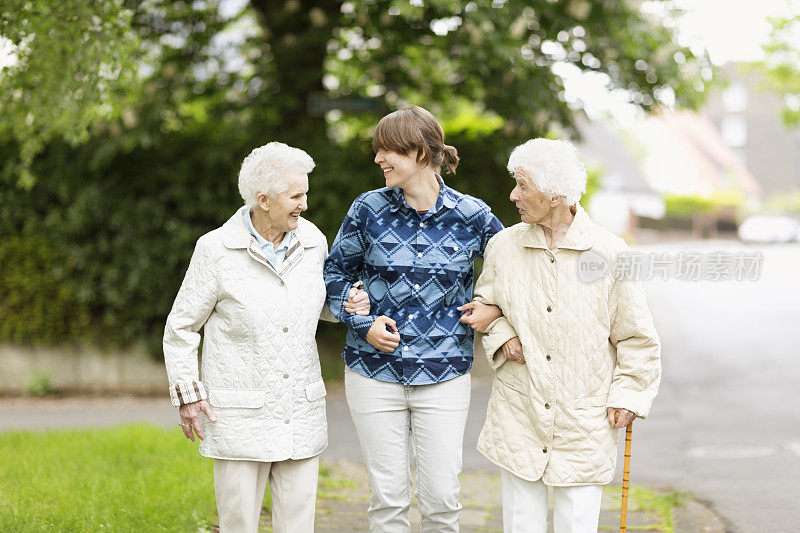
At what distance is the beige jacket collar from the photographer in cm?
346

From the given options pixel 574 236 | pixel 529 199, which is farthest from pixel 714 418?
pixel 529 199

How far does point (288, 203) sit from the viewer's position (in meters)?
3.56

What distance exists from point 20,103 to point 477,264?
4.76 metres

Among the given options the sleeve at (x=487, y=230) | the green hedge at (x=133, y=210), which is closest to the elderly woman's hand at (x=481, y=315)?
the sleeve at (x=487, y=230)

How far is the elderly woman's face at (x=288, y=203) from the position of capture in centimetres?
355

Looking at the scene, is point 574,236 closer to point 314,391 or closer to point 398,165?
point 398,165

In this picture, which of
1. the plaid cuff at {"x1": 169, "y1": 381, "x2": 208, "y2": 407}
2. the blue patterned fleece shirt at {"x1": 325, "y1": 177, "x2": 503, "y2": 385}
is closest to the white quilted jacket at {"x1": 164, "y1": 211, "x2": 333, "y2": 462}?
the plaid cuff at {"x1": 169, "y1": 381, "x2": 208, "y2": 407}

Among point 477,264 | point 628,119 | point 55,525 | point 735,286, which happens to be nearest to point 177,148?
point 477,264

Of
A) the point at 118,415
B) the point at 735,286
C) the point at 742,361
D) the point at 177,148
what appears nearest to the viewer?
the point at 118,415

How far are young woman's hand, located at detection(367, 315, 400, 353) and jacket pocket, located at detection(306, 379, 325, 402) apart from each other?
0.29 meters

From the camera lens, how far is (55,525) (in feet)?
14.9

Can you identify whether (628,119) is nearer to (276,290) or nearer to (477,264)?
(477,264)

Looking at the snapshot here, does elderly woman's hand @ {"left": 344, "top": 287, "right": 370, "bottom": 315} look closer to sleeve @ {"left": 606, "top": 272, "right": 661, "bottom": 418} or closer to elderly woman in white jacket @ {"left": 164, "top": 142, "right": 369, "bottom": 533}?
elderly woman in white jacket @ {"left": 164, "top": 142, "right": 369, "bottom": 533}

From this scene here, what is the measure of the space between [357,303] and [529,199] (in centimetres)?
80
